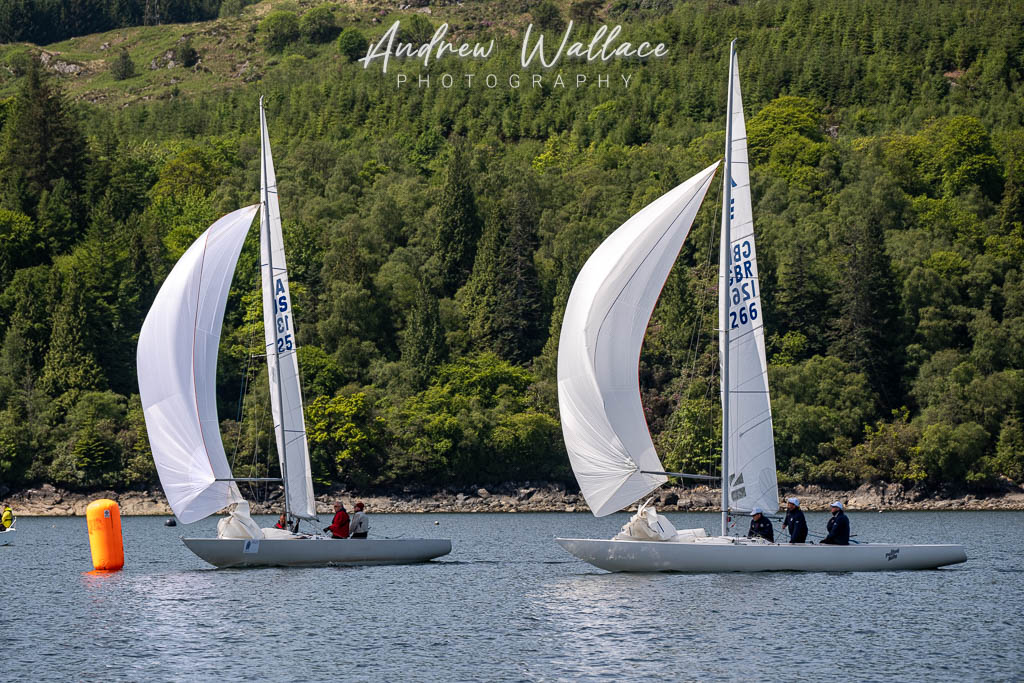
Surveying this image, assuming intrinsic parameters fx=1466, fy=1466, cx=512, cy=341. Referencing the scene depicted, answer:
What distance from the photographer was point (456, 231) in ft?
397

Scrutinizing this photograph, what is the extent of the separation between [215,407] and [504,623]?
35.4 feet

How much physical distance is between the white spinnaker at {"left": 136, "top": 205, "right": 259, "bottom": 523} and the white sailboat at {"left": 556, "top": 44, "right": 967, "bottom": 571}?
29.9 ft

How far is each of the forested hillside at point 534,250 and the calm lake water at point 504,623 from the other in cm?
3085

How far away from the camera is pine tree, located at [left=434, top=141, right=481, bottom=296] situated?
393 feet

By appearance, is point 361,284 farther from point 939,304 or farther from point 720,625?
point 720,625

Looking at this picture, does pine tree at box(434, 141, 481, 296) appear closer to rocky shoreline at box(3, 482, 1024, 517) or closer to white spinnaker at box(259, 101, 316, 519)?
rocky shoreline at box(3, 482, 1024, 517)

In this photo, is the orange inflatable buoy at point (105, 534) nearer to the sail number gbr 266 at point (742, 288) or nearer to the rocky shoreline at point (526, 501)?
the sail number gbr 266 at point (742, 288)

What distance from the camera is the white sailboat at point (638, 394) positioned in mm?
34344

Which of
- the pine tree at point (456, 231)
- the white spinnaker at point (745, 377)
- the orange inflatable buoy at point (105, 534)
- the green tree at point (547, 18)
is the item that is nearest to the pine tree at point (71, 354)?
the pine tree at point (456, 231)

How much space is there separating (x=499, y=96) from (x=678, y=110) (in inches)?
850

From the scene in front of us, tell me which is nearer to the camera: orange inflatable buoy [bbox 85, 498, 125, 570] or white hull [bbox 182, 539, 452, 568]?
white hull [bbox 182, 539, 452, 568]

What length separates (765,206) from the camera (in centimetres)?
11975

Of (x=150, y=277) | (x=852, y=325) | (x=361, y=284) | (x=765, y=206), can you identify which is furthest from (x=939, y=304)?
(x=150, y=277)

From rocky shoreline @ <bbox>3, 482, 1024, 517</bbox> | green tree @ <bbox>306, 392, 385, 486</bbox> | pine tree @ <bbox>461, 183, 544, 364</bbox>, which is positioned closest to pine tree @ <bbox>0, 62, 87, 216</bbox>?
pine tree @ <bbox>461, 183, 544, 364</bbox>
